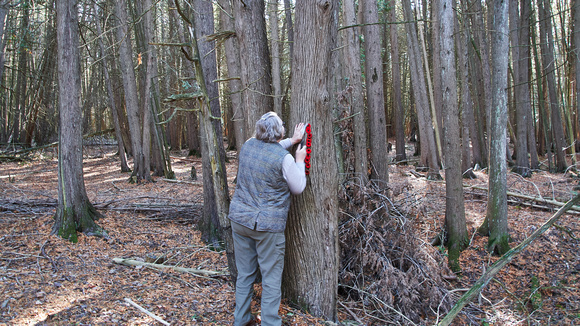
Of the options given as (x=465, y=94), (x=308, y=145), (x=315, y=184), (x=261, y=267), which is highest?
(x=465, y=94)

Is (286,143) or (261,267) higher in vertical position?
(286,143)

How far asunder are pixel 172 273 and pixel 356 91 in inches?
145

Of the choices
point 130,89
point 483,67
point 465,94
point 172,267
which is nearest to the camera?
point 172,267

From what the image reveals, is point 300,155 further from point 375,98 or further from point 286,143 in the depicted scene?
point 375,98

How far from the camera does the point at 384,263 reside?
484cm

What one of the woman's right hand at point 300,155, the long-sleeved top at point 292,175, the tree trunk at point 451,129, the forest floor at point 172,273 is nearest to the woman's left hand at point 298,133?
the woman's right hand at point 300,155

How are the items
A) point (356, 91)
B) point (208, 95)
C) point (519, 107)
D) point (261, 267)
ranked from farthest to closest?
point (519, 107), point (356, 91), point (208, 95), point (261, 267)

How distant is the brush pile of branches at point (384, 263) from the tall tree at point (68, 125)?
4055 mm

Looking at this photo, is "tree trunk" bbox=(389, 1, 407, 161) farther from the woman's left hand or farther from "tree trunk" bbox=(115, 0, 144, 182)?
the woman's left hand

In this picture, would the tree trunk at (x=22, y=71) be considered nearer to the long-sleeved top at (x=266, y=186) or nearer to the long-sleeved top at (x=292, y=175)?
the long-sleeved top at (x=266, y=186)

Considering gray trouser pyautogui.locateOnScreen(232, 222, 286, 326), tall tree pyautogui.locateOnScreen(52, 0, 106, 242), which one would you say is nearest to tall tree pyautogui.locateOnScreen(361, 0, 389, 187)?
gray trouser pyautogui.locateOnScreen(232, 222, 286, 326)

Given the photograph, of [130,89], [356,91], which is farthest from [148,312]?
[130,89]

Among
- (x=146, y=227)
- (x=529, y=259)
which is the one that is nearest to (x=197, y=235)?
(x=146, y=227)

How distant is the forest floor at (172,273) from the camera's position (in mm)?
3832
